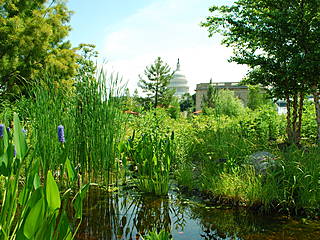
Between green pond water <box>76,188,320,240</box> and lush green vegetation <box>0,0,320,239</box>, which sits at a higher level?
lush green vegetation <box>0,0,320,239</box>

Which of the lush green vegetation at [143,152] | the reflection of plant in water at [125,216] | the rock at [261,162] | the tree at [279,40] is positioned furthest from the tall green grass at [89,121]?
the tree at [279,40]

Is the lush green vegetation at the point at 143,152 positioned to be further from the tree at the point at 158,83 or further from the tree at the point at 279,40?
the tree at the point at 158,83

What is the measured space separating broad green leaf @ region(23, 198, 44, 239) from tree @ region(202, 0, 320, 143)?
542 centimetres

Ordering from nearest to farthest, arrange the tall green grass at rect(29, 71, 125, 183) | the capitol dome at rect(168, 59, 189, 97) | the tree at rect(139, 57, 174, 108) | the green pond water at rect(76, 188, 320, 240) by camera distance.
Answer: the green pond water at rect(76, 188, 320, 240)
the tall green grass at rect(29, 71, 125, 183)
the tree at rect(139, 57, 174, 108)
the capitol dome at rect(168, 59, 189, 97)

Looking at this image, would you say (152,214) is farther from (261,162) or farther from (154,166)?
(261,162)

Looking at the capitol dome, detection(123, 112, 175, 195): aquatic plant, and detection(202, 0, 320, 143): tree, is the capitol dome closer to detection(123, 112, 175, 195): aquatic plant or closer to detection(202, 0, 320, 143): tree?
detection(202, 0, 320, 143): tree

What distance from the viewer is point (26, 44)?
387 inches

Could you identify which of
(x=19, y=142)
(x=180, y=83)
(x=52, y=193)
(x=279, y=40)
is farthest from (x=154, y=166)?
(x=180, y=83)

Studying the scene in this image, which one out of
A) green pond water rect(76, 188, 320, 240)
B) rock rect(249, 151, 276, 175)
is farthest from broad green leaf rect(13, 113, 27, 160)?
rock rect(249, 151, 276, 175)

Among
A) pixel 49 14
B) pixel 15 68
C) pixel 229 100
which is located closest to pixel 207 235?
pixel 15 68

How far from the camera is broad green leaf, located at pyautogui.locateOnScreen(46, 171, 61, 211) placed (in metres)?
1.29

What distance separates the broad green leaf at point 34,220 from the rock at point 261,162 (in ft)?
9.18

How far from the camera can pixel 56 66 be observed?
10.5 metres

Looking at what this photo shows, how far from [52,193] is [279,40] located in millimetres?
5754
